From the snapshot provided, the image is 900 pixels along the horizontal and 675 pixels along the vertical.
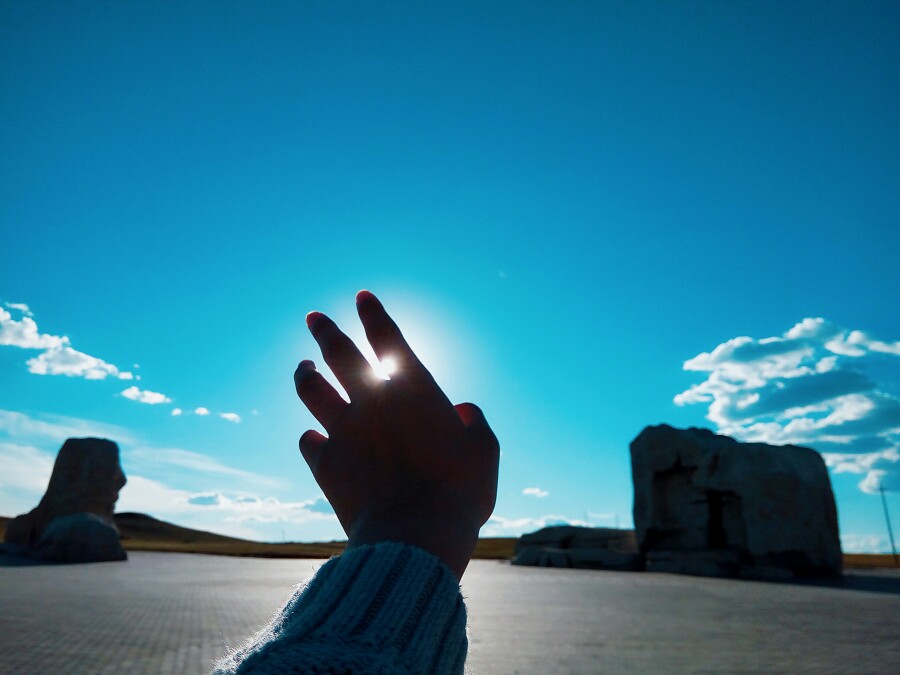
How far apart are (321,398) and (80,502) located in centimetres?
1895

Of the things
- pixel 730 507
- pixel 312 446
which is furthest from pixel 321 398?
pixel 730 507

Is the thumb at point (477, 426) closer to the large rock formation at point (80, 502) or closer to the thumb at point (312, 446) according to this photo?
the thumb at point (312, 446)

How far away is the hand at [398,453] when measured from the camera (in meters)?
1.11

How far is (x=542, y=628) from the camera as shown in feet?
17.3

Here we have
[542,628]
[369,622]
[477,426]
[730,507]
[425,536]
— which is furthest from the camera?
[730,507]

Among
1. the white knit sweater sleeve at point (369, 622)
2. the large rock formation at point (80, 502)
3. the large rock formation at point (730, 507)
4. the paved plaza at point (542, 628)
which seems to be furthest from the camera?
the large rock formation at point (80, 502)

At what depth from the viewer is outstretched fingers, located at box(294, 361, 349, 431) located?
1.27 metres

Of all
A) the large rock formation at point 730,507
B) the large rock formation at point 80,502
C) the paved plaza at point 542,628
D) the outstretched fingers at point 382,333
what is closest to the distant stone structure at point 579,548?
the large rock formation at point 730,507

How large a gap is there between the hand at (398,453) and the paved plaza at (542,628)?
2.55 metres

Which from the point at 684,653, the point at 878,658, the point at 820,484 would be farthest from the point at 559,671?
the point at 820,484

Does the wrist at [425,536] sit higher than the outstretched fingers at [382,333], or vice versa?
the outstretched fingers at [382,333]

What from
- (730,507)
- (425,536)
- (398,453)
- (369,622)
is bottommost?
(369,622)

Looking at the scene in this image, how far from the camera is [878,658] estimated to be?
4121 millimetres

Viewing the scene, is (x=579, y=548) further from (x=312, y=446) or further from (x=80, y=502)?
(x=312, y=446)
